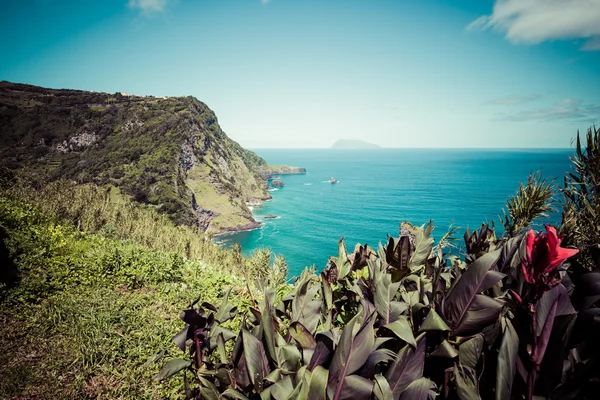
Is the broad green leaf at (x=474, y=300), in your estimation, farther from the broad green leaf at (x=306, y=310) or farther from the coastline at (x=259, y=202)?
the coastline at (x=259, y=202)

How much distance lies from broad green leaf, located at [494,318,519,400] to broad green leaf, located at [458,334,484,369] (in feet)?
0.41

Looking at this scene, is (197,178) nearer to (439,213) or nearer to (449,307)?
(439,213)

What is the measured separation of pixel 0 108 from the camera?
72438mm

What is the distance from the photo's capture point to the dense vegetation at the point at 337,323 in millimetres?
1036

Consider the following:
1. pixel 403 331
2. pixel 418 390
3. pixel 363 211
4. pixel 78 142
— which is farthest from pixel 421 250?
pixel 78 142

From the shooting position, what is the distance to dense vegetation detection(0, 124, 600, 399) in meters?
1.04

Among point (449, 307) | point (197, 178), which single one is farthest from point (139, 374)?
point (197, 178)

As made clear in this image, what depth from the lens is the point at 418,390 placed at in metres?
1.05

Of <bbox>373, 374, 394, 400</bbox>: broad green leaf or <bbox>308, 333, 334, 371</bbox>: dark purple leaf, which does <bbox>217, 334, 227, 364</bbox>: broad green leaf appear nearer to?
<bbox>308, 333, 334, 371</bbox>: dark purple leaf

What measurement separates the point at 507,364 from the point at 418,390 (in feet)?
1.10

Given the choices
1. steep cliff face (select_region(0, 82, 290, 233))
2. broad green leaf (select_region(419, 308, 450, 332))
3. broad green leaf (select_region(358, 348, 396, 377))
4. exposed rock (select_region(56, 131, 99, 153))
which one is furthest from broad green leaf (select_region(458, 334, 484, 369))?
exposed rock (select_region(56, 131, 99, 153))

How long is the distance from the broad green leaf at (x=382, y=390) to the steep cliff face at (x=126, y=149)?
64.5 m

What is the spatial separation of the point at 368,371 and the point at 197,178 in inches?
3569

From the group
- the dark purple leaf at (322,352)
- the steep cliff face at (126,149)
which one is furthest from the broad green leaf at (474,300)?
the steep cliff face at (126,149)
